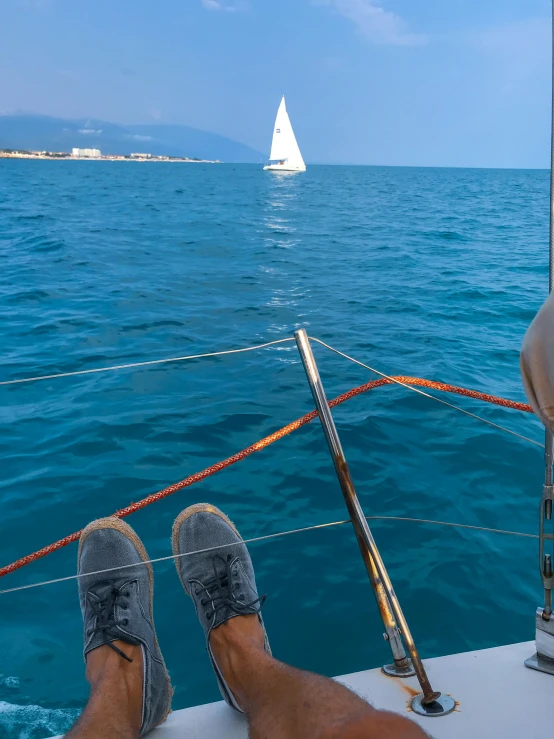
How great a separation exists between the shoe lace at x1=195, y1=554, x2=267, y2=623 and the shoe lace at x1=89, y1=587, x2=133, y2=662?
209 millimetres

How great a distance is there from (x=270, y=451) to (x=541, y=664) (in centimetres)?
241

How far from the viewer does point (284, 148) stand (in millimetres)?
62438

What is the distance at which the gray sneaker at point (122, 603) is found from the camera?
142 centimetres

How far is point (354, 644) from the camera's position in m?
2.27

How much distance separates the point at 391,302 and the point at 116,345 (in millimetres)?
3599

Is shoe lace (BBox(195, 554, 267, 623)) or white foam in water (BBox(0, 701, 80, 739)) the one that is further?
white foam in water (BBox(0, 701, 80, 739))

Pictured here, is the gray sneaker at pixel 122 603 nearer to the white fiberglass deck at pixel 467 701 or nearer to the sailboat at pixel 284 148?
the white fiberglass deck at pixel 467 701

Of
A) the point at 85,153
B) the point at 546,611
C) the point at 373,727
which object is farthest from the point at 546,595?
the point at 85,153

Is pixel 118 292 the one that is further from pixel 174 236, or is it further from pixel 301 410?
pixel 174 236

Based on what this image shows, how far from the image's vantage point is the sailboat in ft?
197

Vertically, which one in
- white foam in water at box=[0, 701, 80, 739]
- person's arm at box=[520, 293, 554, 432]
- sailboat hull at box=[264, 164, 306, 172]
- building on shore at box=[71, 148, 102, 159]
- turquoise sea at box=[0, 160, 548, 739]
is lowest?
white foam in water at box=[0, 701, 80, 739]

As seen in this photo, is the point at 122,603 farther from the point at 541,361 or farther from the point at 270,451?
the point at 270,451

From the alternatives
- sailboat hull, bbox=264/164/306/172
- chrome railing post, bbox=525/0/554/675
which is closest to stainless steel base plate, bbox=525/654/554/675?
chrome railing post, bbox=525/0/554/675

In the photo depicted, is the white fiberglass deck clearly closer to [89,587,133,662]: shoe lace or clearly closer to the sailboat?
[89,587,133,662]: shoe lace
